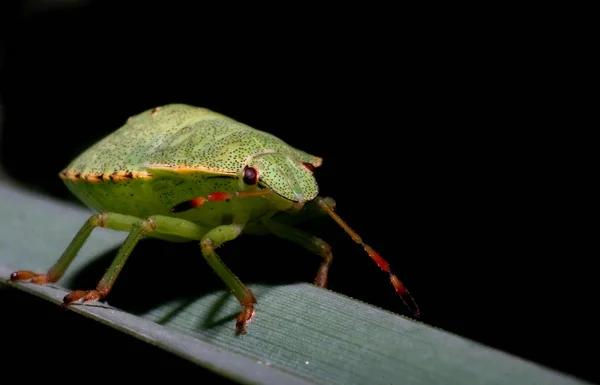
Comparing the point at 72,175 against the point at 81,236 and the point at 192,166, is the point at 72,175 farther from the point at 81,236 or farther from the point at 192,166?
the point at 192,166

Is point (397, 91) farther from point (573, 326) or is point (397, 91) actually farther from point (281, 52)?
point (573, 326)

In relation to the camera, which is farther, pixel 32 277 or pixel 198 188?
pixel 198 188

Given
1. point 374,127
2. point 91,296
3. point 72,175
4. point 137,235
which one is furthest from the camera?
point 374,127

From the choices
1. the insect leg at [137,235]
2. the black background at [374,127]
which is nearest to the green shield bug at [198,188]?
the insect leg at [137,235]

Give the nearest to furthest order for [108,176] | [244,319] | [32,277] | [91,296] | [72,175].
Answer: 1. [244,319]
2. [91,296]
3. [32,277]
4. [108,176]
5. [72,175]

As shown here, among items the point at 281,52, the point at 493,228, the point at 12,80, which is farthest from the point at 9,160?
the point at 493,228

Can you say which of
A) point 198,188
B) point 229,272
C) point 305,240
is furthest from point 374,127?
point 229,272

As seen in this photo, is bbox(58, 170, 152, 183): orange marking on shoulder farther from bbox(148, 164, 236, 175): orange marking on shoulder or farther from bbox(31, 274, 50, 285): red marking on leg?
bbox(31, 274, 50, 285): red marking on leg
